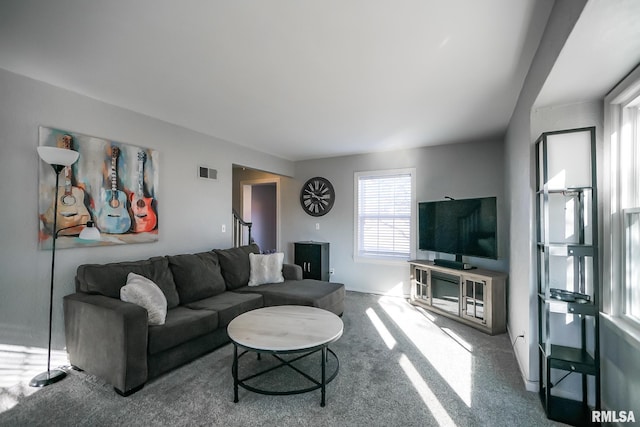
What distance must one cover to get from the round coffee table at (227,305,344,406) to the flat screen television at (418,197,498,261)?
2.21 meters

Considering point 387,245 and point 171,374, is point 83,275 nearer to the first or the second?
point 171,374

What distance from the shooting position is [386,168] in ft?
15.8

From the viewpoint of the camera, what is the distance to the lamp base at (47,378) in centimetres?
215

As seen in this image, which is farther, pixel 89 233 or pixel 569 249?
pixel 89 233

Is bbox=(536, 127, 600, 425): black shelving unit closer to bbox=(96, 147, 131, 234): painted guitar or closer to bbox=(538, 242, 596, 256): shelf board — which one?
bbox=(538, 242, 596, 256): shelf board

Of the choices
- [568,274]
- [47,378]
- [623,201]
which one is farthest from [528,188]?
[47,378]

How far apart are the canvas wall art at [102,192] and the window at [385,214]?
3.20 meters

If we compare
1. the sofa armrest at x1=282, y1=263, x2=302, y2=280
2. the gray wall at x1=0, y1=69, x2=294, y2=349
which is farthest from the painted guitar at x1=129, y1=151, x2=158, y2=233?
the sofa armrest at x1=282, y1=263, x2=302, y2=280

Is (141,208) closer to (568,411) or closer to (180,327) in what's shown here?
(180,327)

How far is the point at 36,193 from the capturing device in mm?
2344

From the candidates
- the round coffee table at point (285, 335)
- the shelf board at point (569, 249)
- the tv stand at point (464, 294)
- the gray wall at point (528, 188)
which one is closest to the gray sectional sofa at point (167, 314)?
the round coffee table at point (285, 335)

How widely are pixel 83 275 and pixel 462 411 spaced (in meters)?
3.12

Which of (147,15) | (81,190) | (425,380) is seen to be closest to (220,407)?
(425,380)

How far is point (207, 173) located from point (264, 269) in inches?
59.6
